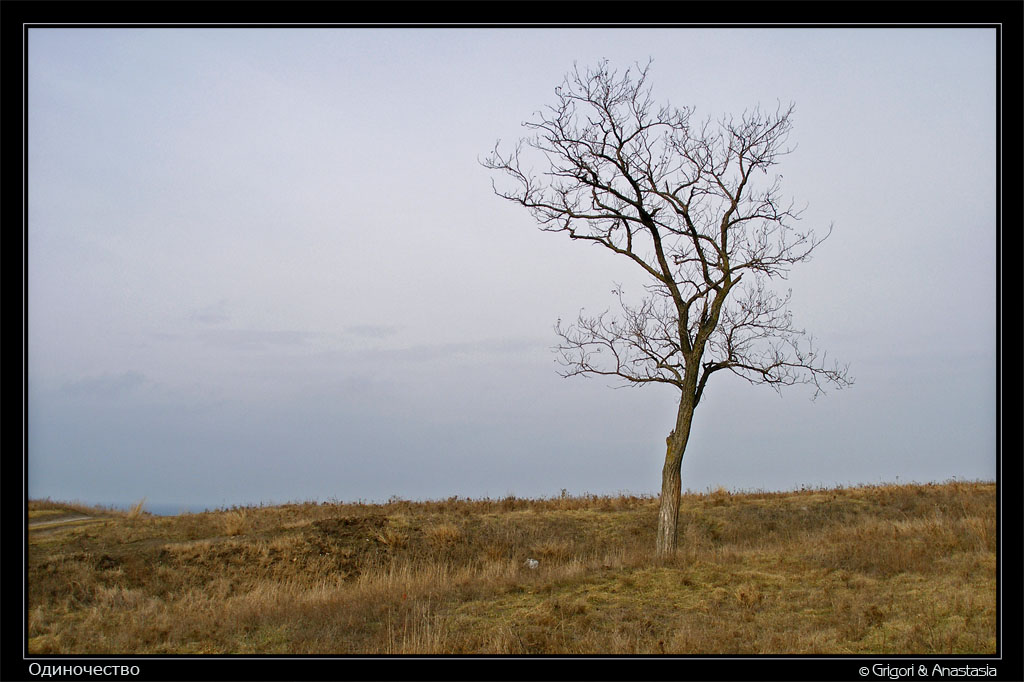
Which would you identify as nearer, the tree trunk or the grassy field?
the grassy field

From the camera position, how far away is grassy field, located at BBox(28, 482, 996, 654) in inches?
353

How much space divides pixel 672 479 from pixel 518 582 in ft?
15.1

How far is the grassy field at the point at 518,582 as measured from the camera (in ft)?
29.4

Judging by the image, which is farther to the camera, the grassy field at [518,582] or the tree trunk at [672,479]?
the tree trunk at [672,479]

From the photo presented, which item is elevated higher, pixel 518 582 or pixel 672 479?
pixel 672 479

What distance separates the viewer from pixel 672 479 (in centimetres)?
1483

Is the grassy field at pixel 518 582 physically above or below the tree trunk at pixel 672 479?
below

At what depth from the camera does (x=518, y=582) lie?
39.6 feet

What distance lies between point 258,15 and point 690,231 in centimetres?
1018

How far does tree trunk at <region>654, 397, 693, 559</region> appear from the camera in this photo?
573 inches

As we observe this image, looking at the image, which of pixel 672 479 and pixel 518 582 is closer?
pixel 518 582

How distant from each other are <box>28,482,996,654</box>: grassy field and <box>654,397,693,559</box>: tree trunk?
85 centimetres

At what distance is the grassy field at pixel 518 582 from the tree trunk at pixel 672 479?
0.85 metres

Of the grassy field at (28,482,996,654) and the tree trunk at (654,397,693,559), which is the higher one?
the tree trunk at (654,397,693,559)
